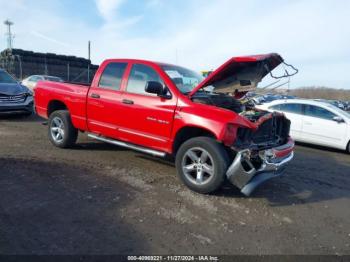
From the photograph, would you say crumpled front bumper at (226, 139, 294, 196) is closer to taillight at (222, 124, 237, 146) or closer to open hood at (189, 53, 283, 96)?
taillight at (222, 124, 237, 146)

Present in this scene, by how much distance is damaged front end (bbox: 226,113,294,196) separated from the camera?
458 cm

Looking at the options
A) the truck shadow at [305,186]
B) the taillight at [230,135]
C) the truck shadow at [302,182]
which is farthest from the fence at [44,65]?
the taillight at [230,135]

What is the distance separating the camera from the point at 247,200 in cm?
490

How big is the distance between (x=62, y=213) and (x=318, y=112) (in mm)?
8268

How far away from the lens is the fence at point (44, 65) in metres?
30.3

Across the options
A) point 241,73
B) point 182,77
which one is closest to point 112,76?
point 182,77

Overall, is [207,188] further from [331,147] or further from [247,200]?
[331,147]

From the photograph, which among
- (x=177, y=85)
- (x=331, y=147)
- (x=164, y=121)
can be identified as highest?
(x=177, y=85)

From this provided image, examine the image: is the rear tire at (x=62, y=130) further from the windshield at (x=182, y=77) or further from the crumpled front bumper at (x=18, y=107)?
the crumpled front bumper at (x=18, y=107)

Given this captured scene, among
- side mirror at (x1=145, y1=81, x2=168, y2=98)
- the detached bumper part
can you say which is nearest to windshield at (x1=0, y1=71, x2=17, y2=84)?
side mirror at (x1=145, y1=81, x2=168, y2=98)

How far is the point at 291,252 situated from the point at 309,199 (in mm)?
1876

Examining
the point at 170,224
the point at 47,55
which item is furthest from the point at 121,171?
the point at 47,55

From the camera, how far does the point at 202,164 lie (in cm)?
494

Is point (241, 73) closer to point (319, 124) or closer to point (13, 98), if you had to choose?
point (319, 124)
